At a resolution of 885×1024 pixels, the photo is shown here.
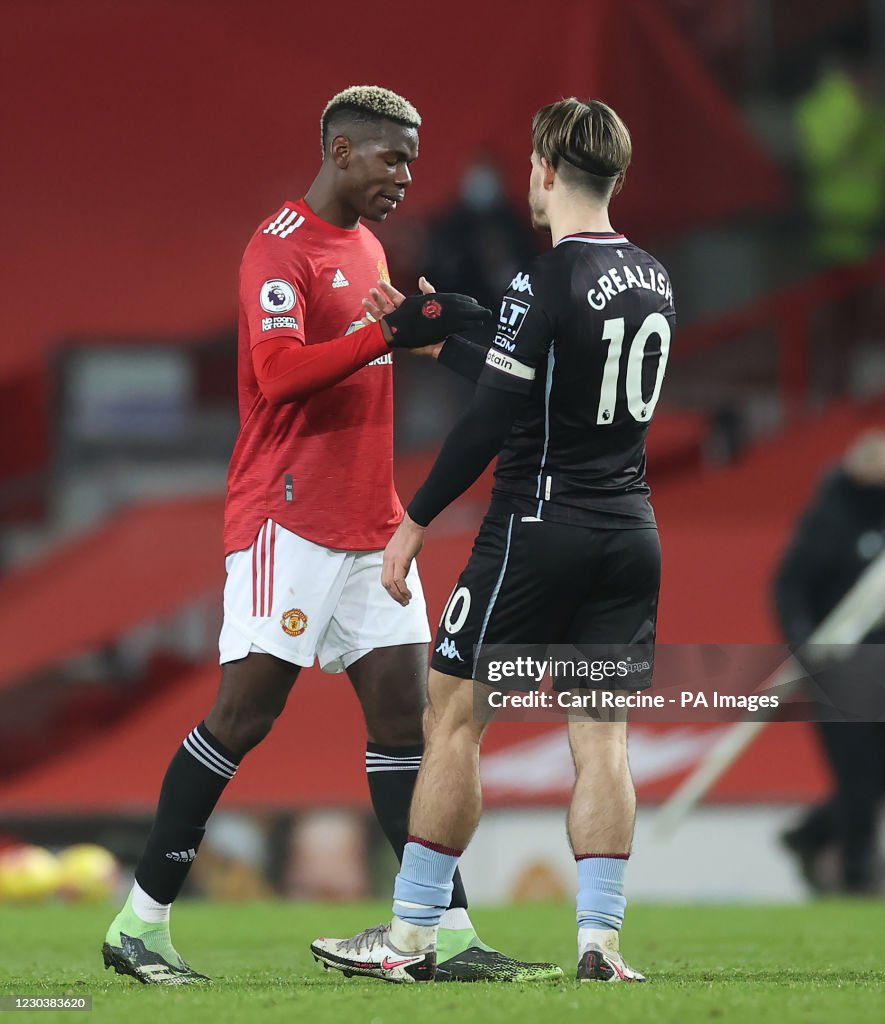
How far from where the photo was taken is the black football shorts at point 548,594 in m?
3.79

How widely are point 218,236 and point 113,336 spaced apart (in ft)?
3.67

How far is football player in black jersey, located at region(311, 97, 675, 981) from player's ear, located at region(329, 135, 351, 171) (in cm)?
58

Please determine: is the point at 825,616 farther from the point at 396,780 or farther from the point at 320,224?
the point at 320,224

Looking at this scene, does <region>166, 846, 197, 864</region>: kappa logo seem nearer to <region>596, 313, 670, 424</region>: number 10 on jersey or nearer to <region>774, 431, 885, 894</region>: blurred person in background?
<region>596, 313, 670, 424</region>: number 10 on jersey

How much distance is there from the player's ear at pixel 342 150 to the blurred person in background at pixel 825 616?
13.8 ft

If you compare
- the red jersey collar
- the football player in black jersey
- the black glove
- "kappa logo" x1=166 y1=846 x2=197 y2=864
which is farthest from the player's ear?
"kappa logo" x1=166 y1=846 x2=197 y2=864

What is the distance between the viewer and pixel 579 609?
3875mm

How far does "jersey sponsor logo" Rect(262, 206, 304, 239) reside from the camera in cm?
425

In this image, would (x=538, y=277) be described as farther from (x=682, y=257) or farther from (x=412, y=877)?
(x=682, y=257)

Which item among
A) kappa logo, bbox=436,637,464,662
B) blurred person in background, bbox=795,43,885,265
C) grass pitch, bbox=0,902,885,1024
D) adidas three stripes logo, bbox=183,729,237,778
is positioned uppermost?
blurred person in background, bbox=795,43,885,265

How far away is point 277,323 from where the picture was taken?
4.10 metres

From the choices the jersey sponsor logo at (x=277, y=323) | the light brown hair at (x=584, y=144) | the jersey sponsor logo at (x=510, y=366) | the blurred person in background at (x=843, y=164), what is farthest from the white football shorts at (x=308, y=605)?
the blurred person in background at (x=843, y=164)

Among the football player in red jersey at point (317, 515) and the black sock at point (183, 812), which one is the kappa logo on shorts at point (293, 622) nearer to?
the football player in red jersey at point (317, 515)

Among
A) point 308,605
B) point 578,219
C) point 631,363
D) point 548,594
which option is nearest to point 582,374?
point 631,363
